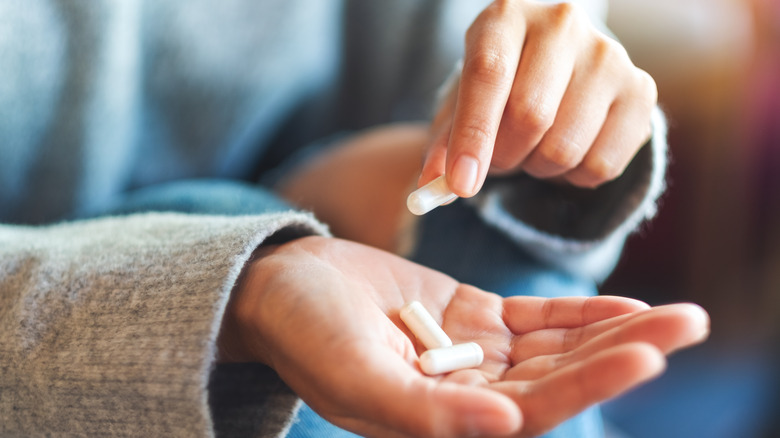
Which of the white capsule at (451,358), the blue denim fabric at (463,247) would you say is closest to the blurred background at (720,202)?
the blue denim fabric at (463,247)

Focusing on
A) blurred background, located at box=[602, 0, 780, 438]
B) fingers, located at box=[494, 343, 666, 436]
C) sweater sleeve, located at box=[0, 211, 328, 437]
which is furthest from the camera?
blurred background, located at box=[602, 0, 780, 438]

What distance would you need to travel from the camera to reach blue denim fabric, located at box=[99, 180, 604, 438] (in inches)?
29.9

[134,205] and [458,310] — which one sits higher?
[458,310]

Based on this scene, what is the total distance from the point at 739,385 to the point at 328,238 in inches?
45.4

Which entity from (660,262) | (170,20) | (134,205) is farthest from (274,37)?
(660,262)

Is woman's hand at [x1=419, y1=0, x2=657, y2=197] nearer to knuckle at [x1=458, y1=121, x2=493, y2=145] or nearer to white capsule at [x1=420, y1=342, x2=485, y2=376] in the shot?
knuckle at [x1=458, y1=121, x2=493, y2=145]

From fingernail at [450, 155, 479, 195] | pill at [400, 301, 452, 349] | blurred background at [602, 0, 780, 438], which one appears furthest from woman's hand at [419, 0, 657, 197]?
blurred background at [602, 0, 780, 438]

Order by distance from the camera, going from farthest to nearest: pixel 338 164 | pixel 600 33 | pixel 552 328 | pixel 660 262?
pixel 660 262 < pixel 338 164 < pixel 600 33 < pixel 552 328

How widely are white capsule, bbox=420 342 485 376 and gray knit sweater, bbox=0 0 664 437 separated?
149 millimetres

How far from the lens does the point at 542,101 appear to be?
1.94 ft

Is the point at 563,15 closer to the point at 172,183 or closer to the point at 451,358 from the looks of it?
the point at 451,358

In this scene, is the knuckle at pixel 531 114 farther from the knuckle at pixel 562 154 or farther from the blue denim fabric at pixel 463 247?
the blue denim fabric at pixel 463 247

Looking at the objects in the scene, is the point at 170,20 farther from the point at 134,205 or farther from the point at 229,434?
the point at 229,434

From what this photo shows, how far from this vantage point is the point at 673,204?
55.4 inches
